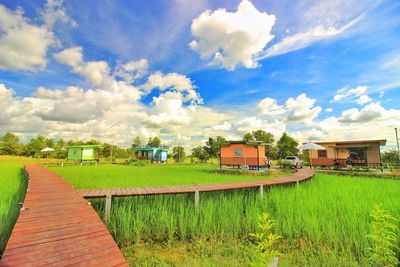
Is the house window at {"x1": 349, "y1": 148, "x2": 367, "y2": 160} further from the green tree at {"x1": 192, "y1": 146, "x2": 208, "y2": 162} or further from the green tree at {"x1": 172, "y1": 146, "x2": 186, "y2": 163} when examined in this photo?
the green tree at {"x1": 172, "y1": 146, "x2": 186, "y2": 163}

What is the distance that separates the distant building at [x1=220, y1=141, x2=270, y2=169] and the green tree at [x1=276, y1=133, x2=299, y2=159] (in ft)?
62.6

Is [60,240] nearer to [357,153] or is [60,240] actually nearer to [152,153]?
[357,153]

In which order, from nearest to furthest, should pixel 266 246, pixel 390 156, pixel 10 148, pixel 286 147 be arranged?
pixel 266 246, pixel 390 156, pixel 286 147, pixel 10 148

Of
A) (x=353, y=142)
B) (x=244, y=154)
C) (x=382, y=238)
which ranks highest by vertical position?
(x=353, y=142)

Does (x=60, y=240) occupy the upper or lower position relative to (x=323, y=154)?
lower

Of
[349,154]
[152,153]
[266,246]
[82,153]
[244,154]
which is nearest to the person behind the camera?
[266,246]

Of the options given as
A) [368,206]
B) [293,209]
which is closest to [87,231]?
[293,209]

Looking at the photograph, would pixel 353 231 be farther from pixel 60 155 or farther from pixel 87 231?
pixel 60 155

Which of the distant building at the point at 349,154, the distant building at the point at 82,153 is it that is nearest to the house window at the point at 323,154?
the distant building at the point at 349,154

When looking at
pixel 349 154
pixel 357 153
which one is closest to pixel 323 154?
pixel 349 154

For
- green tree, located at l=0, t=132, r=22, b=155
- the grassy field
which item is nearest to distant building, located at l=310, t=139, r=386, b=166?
the grassy field

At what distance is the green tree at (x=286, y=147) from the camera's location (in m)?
37.7

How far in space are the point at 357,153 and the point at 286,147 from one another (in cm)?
1501

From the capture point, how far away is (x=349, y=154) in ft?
77.3
